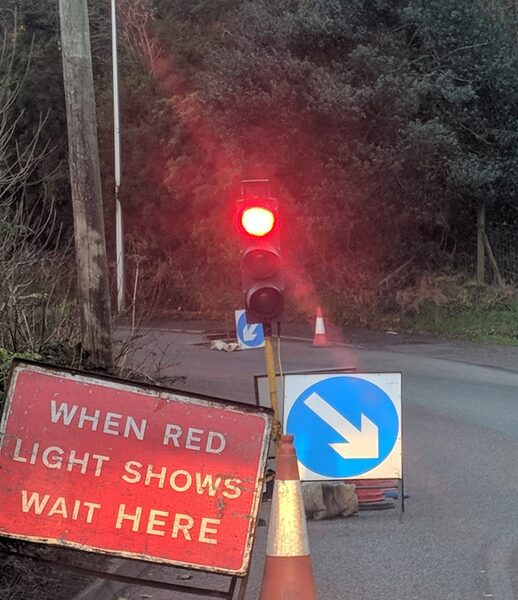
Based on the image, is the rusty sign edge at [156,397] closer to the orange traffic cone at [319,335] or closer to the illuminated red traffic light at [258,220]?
the illuminated red traffic light at [258,220]

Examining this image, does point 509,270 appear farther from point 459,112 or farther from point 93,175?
point 93,175

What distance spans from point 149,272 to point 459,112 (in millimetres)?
11603

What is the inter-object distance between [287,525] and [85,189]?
347cm

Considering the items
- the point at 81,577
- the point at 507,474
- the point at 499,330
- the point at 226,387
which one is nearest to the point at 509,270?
the point at 499,330

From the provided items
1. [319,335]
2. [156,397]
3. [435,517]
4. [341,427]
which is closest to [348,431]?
[341,427]

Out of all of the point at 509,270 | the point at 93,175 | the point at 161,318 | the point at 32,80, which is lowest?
the point at 161,318

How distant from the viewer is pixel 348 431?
6.51m

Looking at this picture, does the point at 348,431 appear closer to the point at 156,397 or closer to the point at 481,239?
the point at 156,397

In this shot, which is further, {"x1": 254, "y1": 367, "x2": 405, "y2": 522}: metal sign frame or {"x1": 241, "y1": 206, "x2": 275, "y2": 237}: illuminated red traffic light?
{"x1": 254, "y1": 367, "x2": 405, "y2": 522}: metal sign frame

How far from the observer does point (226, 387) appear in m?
12.9

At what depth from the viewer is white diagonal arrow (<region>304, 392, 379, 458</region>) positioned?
6.49m

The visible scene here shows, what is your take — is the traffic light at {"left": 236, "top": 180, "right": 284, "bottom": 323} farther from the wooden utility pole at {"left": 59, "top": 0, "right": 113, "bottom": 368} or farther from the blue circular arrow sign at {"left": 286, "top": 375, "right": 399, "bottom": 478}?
the wooden utility pole at {"left": 59, "top": 0, "right": 113, "bottom": 368}

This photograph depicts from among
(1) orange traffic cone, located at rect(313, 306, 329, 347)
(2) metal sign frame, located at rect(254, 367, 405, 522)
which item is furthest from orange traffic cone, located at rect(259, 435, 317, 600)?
(1) orange traffic cone, located at rect(313, 306, 329, 347)

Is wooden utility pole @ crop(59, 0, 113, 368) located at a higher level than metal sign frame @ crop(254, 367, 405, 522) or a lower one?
higher
